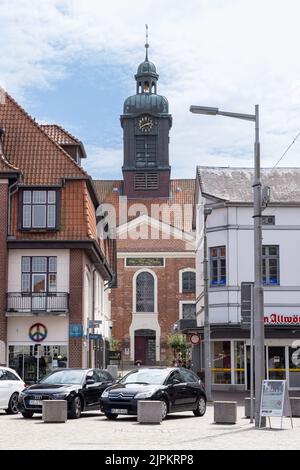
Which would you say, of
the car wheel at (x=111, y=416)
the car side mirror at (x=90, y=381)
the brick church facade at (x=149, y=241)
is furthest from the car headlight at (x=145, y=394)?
the brick church facade at (x=149, y=241)

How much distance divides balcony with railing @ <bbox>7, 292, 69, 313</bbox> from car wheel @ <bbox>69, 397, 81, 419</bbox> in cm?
1263

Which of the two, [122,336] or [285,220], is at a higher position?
[285,220]

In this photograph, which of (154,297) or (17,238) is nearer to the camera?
(17,238)

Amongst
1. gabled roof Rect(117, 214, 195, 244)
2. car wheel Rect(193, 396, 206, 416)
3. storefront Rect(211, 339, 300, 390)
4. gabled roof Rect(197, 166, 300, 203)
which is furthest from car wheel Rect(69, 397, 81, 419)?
gabled roof Rect(117, 214, 195, 244)

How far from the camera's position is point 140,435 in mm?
17406

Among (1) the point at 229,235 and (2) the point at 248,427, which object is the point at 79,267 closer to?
(1) the point at 229,235

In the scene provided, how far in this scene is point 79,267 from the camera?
121 ft

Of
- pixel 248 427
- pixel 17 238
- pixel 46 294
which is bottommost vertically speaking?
pixel 248 427

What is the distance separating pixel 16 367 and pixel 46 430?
17.9 metres

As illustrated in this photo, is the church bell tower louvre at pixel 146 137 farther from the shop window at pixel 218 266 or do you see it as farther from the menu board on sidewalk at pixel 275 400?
the menu board on sidewalk at pixel 275 400

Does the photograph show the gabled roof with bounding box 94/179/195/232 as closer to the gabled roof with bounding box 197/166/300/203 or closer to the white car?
the gabled roof with bounding box 197/166/300/203

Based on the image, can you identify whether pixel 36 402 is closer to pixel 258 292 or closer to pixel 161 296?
pixel 258 292
